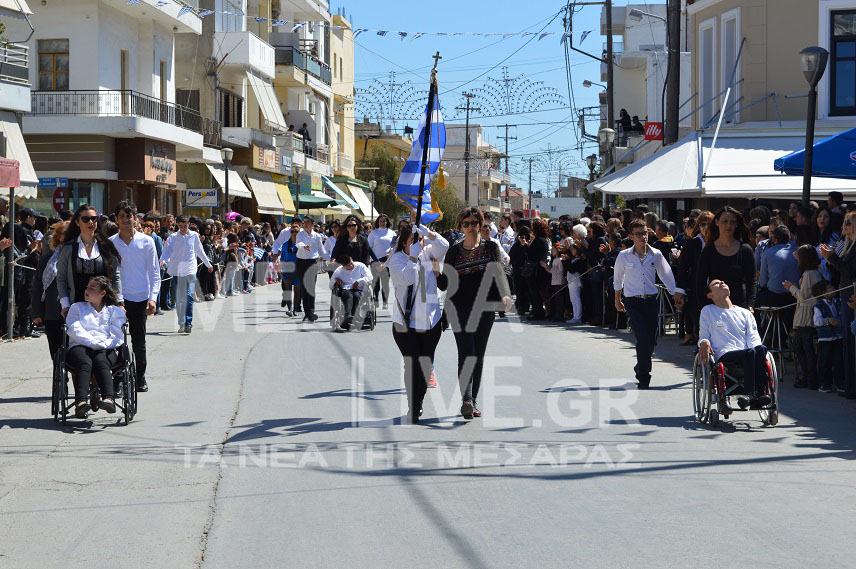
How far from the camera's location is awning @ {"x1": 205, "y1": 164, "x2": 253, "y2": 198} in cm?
4641

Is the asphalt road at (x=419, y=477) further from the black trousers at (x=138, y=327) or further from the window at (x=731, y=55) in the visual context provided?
the window at (x=731, y=55)

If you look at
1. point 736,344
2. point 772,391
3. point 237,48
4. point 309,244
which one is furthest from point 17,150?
point 237,48

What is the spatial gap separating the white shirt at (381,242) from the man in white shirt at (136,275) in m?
10.8

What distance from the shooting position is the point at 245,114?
53531 mm

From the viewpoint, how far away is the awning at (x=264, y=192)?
51.8 metres

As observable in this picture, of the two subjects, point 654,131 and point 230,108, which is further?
point 230,108

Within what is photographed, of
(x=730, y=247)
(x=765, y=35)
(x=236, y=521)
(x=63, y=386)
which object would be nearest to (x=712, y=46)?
(x=765, y=35)

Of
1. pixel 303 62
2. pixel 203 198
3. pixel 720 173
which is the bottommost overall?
pixel 720 173

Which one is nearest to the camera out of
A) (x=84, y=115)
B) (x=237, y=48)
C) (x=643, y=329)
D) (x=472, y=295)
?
(x=472, y=295)

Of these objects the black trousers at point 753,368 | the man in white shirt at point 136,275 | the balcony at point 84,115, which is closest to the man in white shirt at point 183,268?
the man in white shirt at point 136,275

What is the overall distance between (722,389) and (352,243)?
11605mm

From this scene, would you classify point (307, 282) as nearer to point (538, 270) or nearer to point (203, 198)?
point (538, 270)

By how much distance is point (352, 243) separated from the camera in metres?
21.7

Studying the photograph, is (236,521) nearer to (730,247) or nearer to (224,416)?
(224,416)
